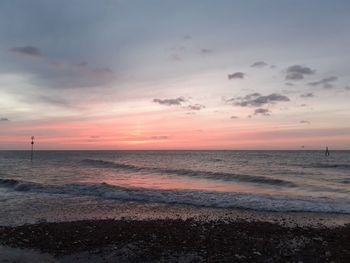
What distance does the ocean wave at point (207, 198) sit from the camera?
19656 mm

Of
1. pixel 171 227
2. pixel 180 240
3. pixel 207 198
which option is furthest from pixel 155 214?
pixel 180 240

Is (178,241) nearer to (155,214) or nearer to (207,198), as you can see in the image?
(155,214)

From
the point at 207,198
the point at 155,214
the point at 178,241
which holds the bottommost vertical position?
the point at 155,214

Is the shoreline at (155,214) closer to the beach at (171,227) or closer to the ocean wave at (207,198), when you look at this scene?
the beach at (171,227)

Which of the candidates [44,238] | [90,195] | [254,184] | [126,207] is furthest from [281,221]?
[254,184]

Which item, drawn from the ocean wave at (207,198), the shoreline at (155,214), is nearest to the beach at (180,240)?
the shoreline at (155,214)

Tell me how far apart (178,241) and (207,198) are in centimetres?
1051

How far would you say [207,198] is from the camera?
73.4ft

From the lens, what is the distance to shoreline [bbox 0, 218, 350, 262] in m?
10.6

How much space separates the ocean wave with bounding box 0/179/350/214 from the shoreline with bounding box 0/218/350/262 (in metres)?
4.93

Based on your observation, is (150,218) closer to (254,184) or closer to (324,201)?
(324,201)

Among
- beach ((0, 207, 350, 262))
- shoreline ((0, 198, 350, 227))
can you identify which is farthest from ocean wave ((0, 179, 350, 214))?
beach ((0, 207, 350, 262))

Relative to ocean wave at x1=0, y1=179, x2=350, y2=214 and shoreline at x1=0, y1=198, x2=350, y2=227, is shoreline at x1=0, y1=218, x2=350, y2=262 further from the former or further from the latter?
ocean wave at x1=0, y1=179, x2=350, y2=214

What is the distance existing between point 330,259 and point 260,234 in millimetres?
3055
